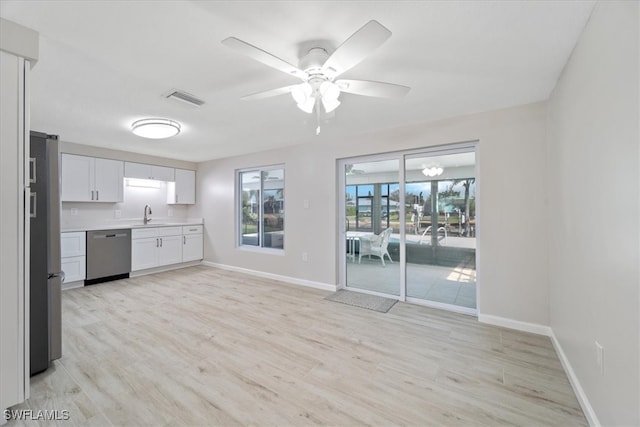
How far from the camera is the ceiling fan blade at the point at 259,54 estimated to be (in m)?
1.31

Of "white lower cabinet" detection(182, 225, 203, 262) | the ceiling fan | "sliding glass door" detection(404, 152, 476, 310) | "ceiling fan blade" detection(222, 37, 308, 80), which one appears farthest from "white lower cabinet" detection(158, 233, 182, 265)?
"ceiling fan blade" detection(222, 37, 308, 80)

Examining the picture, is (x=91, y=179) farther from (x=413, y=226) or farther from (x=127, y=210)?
(x=413, y=226)

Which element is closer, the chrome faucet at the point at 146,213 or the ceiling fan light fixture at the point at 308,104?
the ceiling fan light fixture at the point at 308,104

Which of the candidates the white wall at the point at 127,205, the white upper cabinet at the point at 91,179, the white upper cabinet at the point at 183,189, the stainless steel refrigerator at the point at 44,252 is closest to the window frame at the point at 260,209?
the white upper cabinet at the point at 183,189

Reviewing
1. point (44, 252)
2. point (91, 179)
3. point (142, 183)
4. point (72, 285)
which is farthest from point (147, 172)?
point (44, 252)

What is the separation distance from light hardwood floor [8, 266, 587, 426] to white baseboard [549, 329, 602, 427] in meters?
0.04

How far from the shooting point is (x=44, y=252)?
1.92 metres

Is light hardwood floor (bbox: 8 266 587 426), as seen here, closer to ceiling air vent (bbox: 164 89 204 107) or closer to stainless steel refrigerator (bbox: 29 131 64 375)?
stainless steel refrigerator (bbox: 29 131 64 375)

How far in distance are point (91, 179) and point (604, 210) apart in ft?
20.2

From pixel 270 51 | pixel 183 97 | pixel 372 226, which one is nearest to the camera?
pixel 270 51

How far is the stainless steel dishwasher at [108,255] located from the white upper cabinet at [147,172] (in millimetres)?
1115

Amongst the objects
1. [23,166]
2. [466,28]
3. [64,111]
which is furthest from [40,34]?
[466,28]

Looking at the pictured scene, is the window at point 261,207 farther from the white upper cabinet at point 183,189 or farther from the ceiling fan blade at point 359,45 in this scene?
the ceiling fan blade at point 359,45

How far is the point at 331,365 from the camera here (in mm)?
2086
